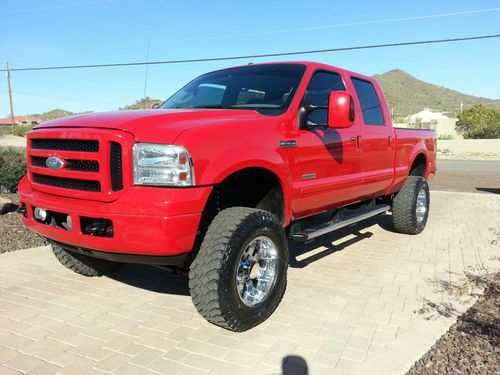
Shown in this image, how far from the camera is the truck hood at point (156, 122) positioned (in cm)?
299

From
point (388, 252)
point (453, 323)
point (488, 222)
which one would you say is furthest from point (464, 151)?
point (453, 323)

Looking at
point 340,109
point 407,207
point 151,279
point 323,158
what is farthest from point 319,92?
point 407,207

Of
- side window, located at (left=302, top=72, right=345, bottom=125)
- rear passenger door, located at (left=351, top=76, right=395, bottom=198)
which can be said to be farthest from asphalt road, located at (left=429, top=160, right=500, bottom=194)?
side window, located at (left=302, top=72, right=345, bottom=125)

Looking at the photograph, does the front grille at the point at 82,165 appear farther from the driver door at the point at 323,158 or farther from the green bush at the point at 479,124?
Result: the green bush at the point at 479,124

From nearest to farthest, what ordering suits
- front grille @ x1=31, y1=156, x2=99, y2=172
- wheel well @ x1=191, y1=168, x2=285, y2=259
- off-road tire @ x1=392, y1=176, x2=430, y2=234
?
front grille @ x1=31, y1=156, x2=99, y2=172, wheel well @ x1=191, y1=168, x2=285, y2=259, off-road tire @ x1=392, y1=176, x2=430, y2=234

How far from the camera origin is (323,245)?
6059 mm

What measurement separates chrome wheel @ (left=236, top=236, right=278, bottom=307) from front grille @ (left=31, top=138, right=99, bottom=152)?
1370mm

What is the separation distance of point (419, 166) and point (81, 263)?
5.45 meters

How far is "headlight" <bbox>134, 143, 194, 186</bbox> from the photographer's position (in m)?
2.94

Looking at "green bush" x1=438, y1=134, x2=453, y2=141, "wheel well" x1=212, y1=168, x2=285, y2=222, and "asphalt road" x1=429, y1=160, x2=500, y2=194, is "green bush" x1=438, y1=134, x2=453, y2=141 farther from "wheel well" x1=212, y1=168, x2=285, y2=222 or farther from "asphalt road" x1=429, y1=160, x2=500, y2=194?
"wheel well" x1=212, y1=168, x2=285, y2=222

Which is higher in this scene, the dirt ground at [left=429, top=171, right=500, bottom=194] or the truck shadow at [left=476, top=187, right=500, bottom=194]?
the truck shadow at [left=476, top=187, right=500, bottom=194]

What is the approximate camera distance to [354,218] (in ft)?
16.8

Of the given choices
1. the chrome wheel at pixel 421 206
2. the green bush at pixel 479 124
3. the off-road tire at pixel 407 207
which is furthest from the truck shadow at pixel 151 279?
the green bush at pixel 479 124

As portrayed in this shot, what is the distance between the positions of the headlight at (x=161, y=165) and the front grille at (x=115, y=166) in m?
0.13
